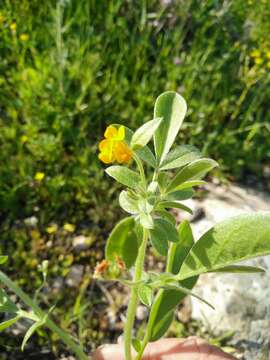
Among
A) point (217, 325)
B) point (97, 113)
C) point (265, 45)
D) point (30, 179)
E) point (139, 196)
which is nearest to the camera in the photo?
point (139, 196)

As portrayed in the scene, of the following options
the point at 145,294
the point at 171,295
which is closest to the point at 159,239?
the point at 145,294

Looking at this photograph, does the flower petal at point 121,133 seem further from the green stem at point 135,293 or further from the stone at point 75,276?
the stone at point 75,276

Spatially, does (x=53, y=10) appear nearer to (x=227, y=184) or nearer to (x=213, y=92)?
(x=213, y=92)

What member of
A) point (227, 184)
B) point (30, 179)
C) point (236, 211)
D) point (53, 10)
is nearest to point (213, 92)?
point (227, 184)

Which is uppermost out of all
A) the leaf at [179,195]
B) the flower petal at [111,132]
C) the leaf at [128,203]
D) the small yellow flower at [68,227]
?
the flower petal at [111,132]

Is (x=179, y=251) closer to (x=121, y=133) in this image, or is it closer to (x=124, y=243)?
(x=124, y=243)

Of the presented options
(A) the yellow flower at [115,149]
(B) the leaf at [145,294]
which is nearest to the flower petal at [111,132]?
(A) the yellow flower at [115,149]
